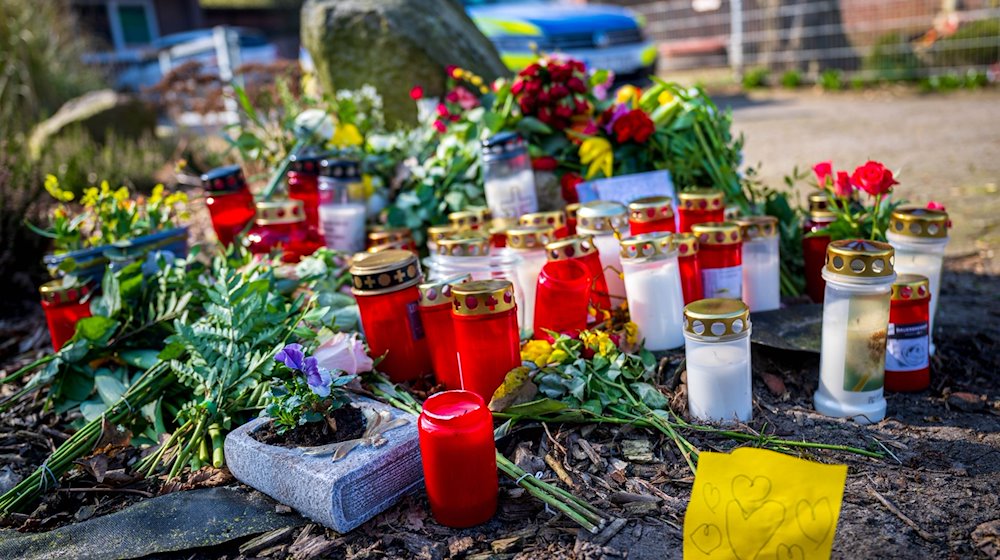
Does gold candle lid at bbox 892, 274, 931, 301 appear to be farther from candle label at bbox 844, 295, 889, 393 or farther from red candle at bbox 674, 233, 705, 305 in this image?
red candle at bbox 674, 233, 705, 305

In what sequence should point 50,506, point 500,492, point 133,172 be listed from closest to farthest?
point 500,492 → point 50,506 → point 133,172

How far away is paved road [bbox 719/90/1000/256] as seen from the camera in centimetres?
429

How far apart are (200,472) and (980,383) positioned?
2056 mm

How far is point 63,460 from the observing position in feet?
6.27

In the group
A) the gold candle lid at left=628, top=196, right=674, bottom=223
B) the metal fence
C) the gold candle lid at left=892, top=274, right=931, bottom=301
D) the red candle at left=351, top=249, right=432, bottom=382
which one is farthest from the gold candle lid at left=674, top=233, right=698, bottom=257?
the metal fence

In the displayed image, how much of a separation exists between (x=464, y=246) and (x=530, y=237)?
191 millimetres

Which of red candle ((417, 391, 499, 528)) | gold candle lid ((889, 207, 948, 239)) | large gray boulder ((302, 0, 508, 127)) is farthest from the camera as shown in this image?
large gray boulder ((302, 0, 508, 127))

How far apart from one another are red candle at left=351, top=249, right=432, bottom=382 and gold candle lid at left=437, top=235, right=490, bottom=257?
0.49 ft

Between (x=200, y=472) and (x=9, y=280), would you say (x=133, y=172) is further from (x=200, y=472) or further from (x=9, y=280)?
(x=200, y=472)

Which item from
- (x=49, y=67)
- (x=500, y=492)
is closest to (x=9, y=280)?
(x=500, y=492)

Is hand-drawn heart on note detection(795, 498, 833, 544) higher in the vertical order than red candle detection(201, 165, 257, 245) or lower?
lower

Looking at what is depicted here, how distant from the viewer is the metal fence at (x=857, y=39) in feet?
29.7

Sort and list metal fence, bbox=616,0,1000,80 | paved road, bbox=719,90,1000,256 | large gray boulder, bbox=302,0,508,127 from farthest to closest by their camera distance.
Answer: metal fence, bbox=616,0,1000,80
paved road, bbox=719,90,1000,256
large gray boulder, bbox=302,0,508,127

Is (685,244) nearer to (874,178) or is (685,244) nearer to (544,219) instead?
(544,219)
